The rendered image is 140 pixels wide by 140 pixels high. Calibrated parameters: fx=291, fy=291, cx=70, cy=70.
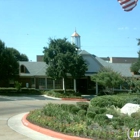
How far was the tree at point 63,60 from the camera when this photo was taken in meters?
35.4

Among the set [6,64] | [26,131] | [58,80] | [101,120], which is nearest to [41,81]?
[58,80]

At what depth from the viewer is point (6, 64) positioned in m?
37.7

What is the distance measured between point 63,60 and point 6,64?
25.6 ft

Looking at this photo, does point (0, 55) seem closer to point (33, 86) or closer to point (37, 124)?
point (33, 86)

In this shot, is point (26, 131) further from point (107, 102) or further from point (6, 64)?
point (6, 64)

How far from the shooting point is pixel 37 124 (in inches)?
500

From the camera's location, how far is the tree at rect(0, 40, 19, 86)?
37344 mm

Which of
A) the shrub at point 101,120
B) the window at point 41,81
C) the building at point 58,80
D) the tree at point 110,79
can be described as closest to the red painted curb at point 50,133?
the shrub at point 101,120

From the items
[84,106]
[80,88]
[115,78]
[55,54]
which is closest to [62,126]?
[84,106]

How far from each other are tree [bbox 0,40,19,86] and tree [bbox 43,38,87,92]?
462cm

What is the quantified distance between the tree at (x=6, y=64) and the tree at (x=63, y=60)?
4619 millimetres

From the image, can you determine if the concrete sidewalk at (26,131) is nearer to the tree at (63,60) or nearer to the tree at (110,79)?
the tree at (110,79)

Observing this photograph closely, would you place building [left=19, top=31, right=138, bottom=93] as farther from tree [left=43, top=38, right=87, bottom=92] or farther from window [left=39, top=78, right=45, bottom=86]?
tree [left=43, top=38, right=87, bottom=92]

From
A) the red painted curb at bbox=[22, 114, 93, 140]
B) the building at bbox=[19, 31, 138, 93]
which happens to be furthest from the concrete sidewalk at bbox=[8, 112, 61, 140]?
the building at bbox=[19, 31, 138, 93]
